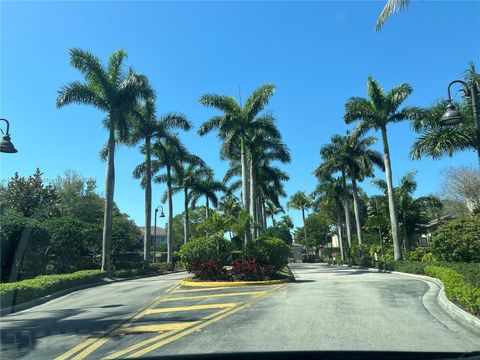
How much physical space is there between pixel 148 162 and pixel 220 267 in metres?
18.3

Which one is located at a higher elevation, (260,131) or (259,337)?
(260,131)

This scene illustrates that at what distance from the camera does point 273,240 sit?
22344 mm

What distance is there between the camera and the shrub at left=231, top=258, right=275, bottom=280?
69.3 ft

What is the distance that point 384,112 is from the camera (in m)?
30.4

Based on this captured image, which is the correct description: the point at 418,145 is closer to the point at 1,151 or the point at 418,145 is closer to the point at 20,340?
the point at 1,151

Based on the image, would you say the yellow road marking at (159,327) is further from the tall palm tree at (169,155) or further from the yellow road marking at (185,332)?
→ the tall palm tree at (169,155)

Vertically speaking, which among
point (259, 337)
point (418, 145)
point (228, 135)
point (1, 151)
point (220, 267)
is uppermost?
point (228, 135)

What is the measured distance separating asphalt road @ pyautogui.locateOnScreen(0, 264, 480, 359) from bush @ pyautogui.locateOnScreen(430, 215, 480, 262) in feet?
25.9

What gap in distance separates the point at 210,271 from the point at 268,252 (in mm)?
2848

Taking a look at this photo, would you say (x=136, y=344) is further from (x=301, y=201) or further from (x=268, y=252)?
(x=301, y=201)

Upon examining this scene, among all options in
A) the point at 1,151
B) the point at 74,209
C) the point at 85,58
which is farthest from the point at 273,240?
the point at 74,209

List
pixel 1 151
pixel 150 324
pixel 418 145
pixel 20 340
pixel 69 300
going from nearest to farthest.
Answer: pixel 20 340 < pixel 150 324 < pixel 1 151 < pixel 69 300 < pixel 418 145

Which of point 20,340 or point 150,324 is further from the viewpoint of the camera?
point 150,324

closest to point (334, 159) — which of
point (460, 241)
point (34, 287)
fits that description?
point (460, 241)
